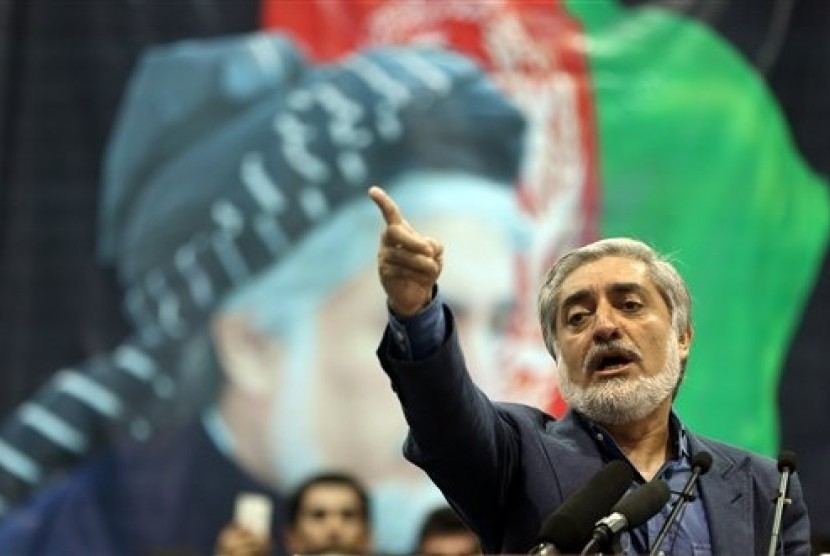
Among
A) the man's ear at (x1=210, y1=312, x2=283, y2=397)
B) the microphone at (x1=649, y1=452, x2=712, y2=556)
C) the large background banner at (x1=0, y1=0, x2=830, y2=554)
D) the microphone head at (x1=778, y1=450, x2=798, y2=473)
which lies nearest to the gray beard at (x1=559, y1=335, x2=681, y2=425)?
the microphone at (x1=649, y1=452, x2=712, y2=556)

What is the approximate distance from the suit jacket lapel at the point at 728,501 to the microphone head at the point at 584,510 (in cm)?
27

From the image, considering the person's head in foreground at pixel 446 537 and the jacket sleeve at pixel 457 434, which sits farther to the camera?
the person's head in foreground at pixel 446 537

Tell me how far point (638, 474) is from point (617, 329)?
0.73ft

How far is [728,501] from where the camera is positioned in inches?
100

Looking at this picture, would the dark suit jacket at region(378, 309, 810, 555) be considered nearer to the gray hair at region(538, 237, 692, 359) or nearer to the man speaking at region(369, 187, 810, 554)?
the man speaking at region(369, 187, 810, 554)

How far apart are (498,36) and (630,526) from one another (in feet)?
11.0

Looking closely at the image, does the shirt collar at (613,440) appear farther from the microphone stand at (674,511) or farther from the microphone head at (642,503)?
the microphone head at (642,503)

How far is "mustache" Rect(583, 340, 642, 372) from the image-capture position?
8.52 feet

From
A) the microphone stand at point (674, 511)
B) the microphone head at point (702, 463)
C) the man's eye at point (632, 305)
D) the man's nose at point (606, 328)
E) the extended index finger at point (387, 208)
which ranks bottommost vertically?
the microphone stand at point (674, 511)

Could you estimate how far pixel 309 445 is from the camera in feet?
17.4

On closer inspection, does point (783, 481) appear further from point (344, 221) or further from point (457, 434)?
point (344, 221)

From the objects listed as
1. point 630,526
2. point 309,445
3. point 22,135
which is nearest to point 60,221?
point 22,135

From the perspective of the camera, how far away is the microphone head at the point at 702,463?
2.45m

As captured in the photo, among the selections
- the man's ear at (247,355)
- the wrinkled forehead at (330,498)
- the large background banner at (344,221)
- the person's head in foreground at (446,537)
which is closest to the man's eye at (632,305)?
the person's head in foreground at (446,537)
